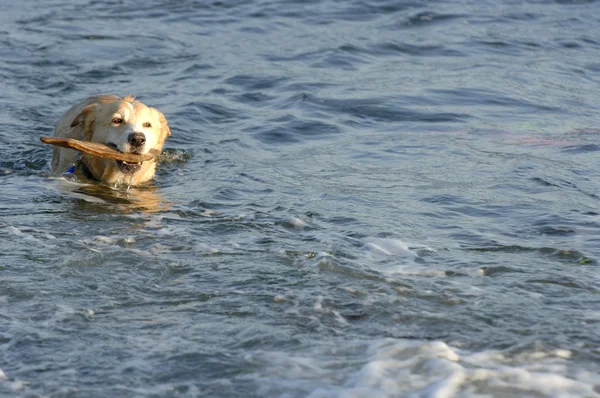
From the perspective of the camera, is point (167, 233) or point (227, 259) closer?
point (227, 259)

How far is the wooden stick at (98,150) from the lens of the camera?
21.2 feet

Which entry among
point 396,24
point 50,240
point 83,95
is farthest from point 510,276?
point 396,24

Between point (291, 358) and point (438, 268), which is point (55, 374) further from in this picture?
point (438, 268)

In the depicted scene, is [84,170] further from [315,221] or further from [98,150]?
[315,221]

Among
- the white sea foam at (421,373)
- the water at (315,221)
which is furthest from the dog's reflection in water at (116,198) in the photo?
the white sea foam at (421,373)

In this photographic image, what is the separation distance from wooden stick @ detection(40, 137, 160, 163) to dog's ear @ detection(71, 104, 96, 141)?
0.24 m

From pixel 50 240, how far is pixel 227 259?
1060mm

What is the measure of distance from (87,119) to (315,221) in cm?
232

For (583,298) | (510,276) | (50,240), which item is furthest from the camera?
(50,240)

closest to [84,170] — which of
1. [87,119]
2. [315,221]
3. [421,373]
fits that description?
[87,119]

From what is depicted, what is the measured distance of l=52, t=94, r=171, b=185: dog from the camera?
7.00 meters

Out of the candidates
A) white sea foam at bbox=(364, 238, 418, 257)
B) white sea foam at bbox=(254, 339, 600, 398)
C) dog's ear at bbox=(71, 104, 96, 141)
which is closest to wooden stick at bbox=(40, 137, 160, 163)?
dog's ear at bbox=(71, 104, 96, 141)

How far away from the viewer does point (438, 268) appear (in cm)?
489

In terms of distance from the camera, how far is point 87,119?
7301 mm
